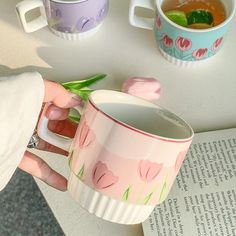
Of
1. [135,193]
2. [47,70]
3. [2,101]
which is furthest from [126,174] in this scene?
[47,70]

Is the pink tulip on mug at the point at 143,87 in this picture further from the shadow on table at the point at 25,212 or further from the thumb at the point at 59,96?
the shadow on table at the point at 25,212

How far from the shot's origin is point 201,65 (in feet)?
2.06

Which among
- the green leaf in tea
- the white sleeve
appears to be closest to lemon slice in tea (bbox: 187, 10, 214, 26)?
the green leaf in tea

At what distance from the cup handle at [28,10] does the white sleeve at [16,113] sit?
15 centimetres

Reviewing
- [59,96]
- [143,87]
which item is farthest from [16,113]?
[143,87]

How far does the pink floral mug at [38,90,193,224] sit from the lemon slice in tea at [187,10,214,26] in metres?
0.18

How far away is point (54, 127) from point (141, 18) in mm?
173

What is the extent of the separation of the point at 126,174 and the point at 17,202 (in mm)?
705

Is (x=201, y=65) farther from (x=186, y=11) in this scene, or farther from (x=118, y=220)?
(x=118, y=220)

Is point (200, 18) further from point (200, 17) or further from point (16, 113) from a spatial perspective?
point (16, 113)

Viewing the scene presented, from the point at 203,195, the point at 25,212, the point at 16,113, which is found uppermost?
the point at 16,113

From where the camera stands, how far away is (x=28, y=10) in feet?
2.04

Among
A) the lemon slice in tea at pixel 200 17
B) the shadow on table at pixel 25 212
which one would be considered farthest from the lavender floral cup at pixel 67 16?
the shadow on table at pixel 25 212

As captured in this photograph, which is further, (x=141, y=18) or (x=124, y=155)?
(x=141, y=18)
